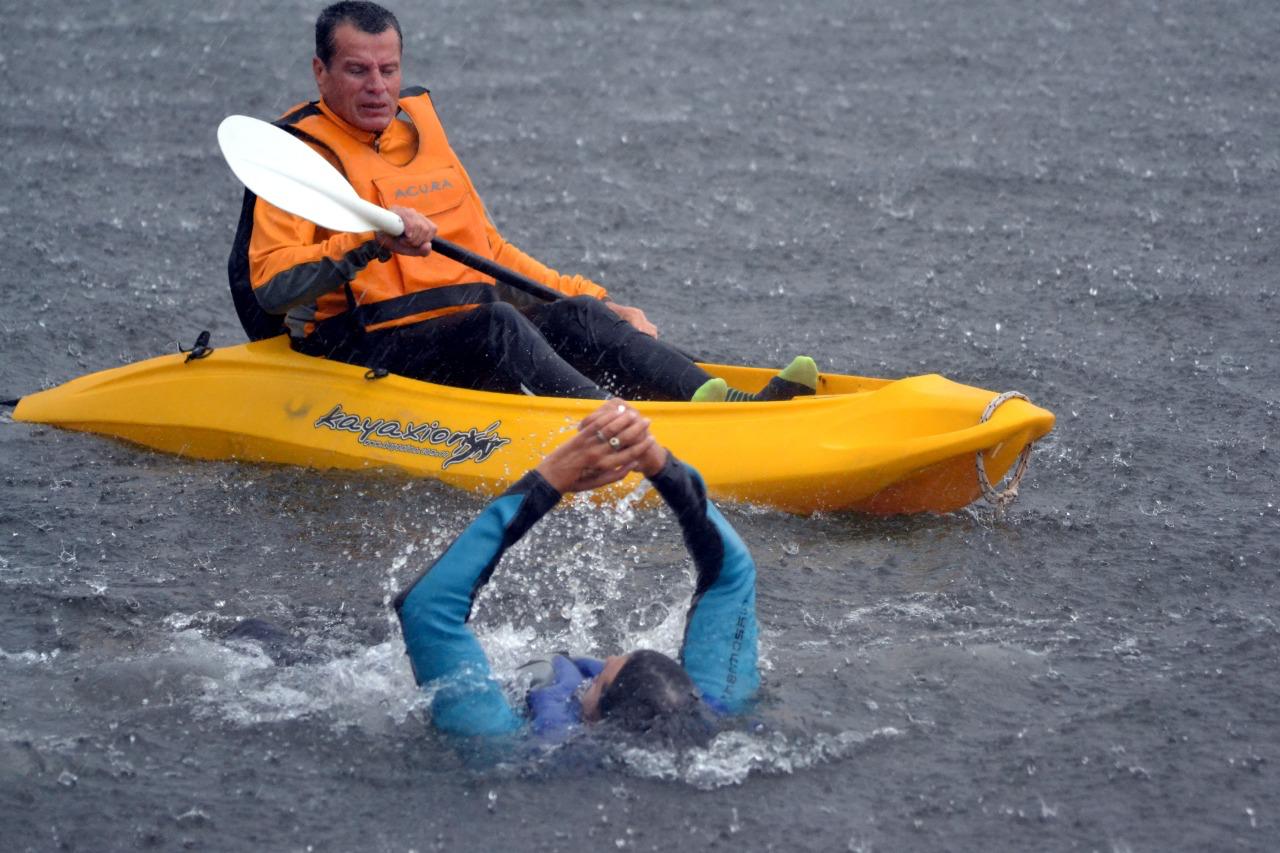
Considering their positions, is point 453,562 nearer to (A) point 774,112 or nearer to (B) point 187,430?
(B) point 187,430

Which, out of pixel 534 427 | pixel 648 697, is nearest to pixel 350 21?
pixel 534 427

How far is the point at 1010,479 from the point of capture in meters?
5.33

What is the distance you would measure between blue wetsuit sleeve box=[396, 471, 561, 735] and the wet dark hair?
294 millimetres

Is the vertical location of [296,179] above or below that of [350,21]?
below

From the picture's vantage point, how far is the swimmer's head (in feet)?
11.9

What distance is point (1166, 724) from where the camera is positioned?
409cm

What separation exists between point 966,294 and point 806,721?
437cm

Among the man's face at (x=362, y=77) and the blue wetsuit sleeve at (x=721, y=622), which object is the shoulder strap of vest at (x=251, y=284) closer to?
the man's face at (x=362, y=77)

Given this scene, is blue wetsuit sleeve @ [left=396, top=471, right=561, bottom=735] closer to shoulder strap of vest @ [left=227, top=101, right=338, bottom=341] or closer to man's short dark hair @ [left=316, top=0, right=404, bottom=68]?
shoulder strap of vest @ [left=227, top=101, right=338, bottom=341]

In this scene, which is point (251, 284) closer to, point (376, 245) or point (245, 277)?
point (245, 277)

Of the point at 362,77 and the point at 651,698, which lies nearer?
the point at 651,698

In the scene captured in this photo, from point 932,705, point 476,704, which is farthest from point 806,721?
point 476,704

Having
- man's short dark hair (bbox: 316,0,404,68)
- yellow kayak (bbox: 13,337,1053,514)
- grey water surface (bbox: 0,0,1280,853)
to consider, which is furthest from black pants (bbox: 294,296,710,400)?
man's short dark hair (bbox: 316,0,404,68)

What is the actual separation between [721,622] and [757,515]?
1.38 metres
